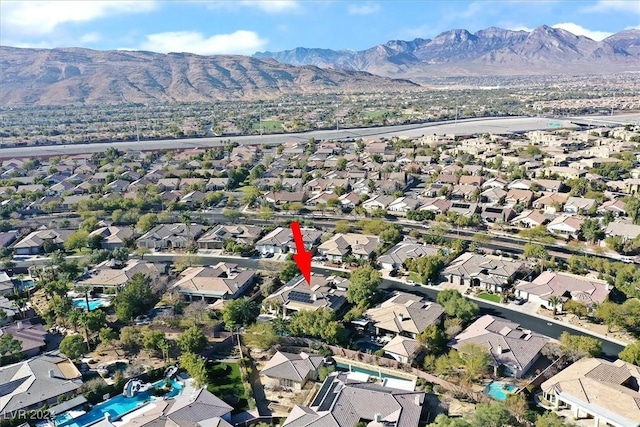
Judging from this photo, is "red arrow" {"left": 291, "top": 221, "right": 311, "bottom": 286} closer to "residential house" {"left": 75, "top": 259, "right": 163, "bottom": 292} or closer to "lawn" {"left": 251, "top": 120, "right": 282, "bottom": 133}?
"residential house" {"left": 75, "top": 259, "right": 163, "bottom": 292}

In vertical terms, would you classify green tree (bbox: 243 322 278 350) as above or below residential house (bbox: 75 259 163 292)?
below

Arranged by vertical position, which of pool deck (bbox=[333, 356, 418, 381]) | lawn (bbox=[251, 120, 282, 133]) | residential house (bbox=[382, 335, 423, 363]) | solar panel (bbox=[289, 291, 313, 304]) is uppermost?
lawn (bbox=[251, 120, 282, 133])

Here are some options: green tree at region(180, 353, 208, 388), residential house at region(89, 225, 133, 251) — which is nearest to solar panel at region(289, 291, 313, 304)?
green tree at region(180, 353, 208, 388)

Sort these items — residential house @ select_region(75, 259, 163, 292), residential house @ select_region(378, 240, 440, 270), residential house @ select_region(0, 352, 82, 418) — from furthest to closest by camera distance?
residential house @ select_region(378, 240, 440, 270) < residential house @ select_region(75, 259, 163, 292) < residential house @ select_region(0, 352, 82, 418)

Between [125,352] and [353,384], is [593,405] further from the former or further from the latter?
[125,352]

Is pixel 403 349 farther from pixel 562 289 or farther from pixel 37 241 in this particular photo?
pixel 37 241

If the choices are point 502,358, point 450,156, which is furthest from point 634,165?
point 502,358

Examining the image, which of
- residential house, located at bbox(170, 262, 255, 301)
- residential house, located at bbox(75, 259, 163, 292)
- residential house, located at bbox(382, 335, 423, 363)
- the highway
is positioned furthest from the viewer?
the highway

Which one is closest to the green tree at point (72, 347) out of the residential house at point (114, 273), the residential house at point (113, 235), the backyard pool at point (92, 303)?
the backyard pool at point (92, 303)
